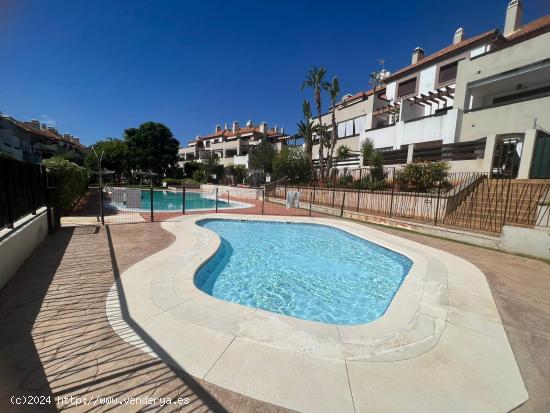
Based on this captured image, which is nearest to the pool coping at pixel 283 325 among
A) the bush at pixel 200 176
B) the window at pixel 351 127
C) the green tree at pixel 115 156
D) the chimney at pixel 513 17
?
the window at pixel 351 127

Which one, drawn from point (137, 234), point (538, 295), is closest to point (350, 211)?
point (538, 295)

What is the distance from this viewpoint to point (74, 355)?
8.32ft

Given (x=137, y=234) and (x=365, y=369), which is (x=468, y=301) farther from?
(x=137, y=234)

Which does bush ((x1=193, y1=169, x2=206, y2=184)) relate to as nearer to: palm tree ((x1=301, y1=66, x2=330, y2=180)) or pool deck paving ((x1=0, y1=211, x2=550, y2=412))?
palm tree ((x1=301, y1=66, x2=330, y2=180))

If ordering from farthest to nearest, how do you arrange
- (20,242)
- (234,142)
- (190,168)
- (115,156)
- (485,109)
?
1. (190,168)
2. (234,142)
3. (115,156)
4. (485,109)
5. (20,242)

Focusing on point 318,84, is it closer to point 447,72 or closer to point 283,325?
point 447,72

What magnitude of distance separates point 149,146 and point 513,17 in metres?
50.0

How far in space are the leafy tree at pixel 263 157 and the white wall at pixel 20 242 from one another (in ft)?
92.7

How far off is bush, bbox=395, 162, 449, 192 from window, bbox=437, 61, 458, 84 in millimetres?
13080

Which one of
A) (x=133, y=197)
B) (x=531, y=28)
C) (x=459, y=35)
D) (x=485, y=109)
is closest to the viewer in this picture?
(x=133, y=197)

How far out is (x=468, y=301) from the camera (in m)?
4.28

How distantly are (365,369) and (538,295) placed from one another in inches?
187

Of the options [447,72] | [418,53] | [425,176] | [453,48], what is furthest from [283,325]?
[418,53]

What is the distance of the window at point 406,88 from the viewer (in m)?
23.8
